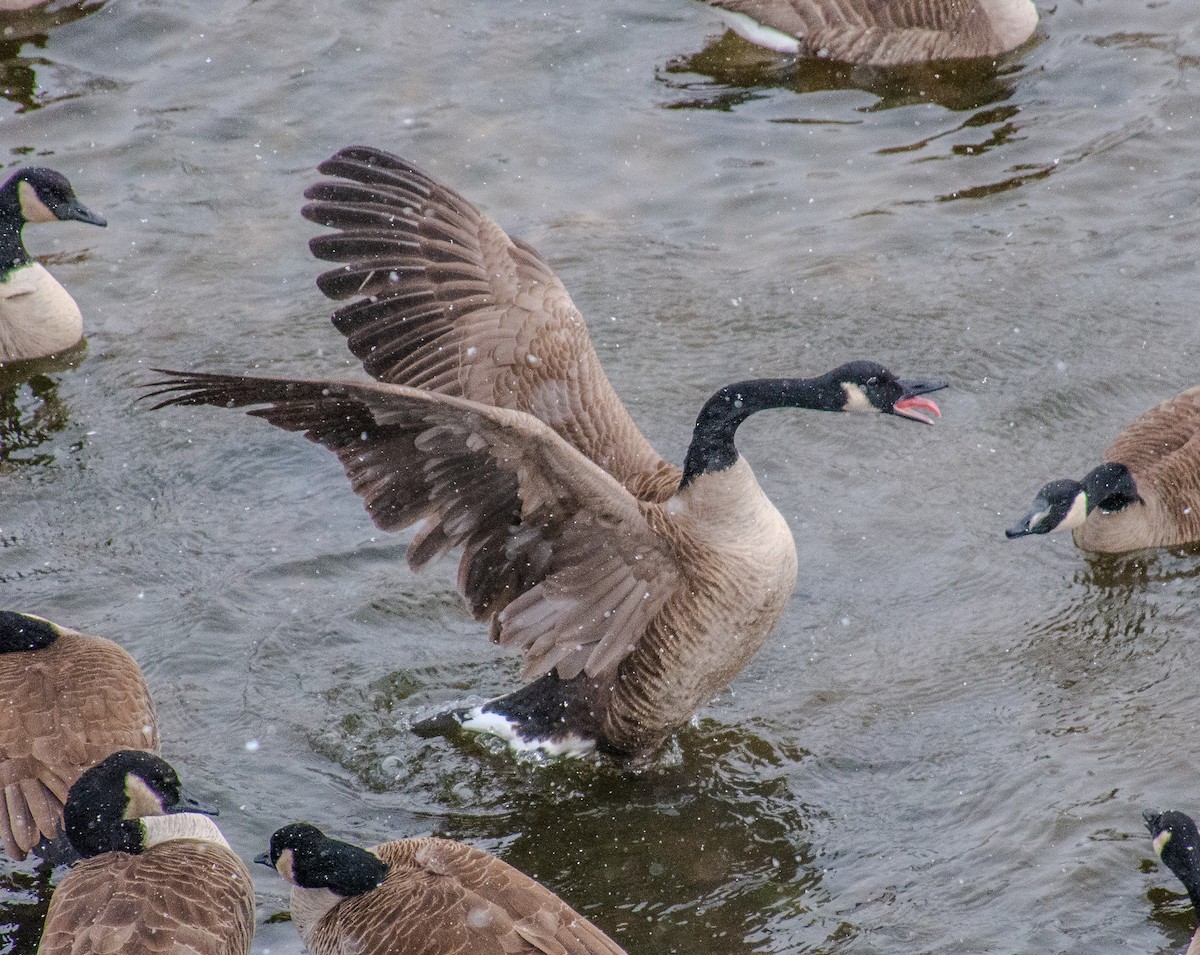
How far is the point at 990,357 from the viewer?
8242mm

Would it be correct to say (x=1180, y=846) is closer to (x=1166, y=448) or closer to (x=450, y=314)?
(x=1166, y=448)

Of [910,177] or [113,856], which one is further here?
[910,177]

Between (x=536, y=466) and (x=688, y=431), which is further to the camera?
(x=688, y=431)

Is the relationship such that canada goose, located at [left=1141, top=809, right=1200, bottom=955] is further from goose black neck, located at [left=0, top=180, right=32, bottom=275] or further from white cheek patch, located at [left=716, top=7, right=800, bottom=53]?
white cheek patch, located at [left=716, top=7, right=800, bottom=53]

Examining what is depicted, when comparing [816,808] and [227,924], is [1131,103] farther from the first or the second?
[227,924]

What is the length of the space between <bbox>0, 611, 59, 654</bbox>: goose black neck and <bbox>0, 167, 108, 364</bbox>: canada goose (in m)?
3.06

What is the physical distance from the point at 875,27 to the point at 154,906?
8162mm

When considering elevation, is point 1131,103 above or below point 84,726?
above

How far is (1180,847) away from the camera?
4898mm

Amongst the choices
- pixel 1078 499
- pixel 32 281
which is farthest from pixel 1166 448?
pixel 32 281

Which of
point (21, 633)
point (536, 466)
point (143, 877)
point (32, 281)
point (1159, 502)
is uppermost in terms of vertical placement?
point (536, 466)

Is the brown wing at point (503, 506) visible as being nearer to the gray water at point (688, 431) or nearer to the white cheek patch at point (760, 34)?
the gray water at point (688, 431)

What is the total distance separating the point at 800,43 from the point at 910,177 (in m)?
1.74

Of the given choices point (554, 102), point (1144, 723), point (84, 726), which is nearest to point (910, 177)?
point (554, 102)
